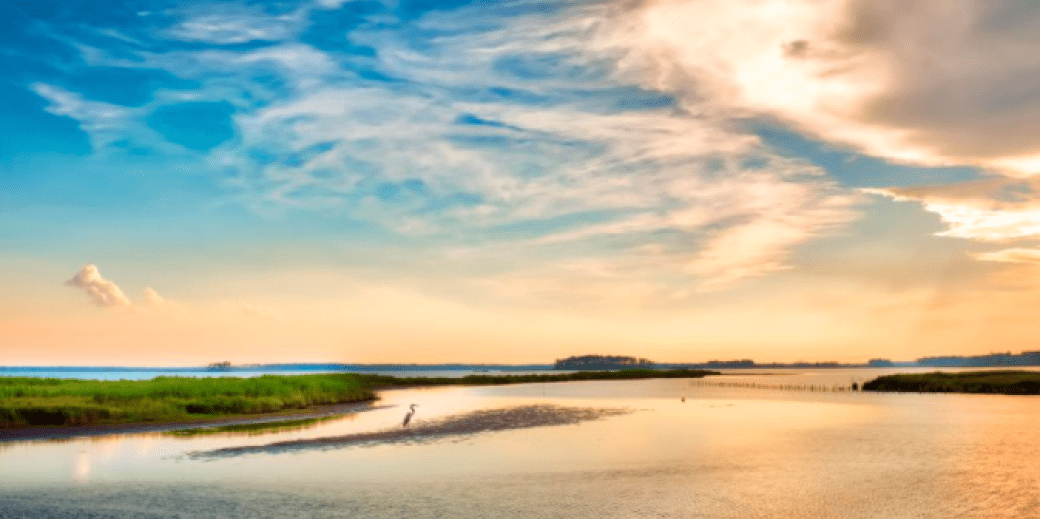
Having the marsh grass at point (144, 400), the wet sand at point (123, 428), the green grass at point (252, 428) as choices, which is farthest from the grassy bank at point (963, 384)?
the green grass at point (252, 428)

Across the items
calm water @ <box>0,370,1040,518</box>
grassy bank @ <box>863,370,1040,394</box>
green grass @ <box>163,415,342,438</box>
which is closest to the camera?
calm water @ <box>0,370,1040,518</box>

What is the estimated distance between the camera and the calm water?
28875 millimetres

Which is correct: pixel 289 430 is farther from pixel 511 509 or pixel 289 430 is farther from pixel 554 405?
pixel 554 405

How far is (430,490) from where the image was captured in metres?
32.1

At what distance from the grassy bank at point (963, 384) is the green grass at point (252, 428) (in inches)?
3963

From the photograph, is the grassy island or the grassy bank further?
the grassy bank

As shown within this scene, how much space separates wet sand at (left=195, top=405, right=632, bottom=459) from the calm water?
204cm

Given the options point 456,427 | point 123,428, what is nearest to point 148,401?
point 123,428

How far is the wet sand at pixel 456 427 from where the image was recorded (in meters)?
44.8

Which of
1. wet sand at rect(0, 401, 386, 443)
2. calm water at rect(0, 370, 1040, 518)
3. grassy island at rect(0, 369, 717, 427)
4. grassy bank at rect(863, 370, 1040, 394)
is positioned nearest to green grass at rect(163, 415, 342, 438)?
wet sand at rect(0, 401, 386, 443)

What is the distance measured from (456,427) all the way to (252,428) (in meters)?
14.6

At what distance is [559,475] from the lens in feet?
120

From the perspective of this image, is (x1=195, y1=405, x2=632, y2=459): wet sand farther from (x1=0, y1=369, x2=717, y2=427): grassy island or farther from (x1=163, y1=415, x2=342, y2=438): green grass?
(x1=0, y1=369, x2=717, y2=427): grassy island

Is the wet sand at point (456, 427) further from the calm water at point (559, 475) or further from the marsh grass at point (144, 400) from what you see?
the marsh grass at point (144, 400)
